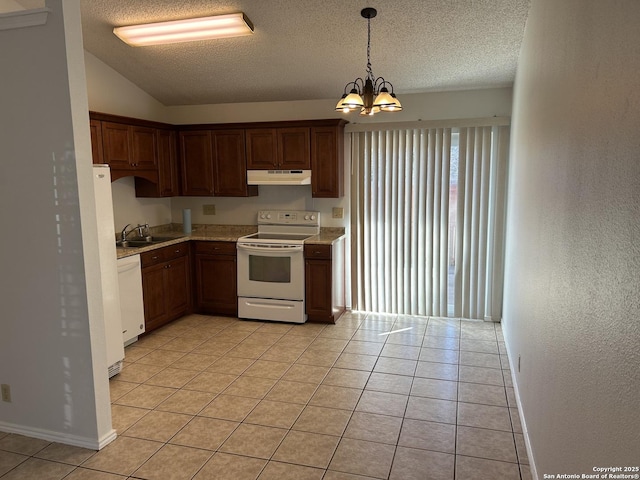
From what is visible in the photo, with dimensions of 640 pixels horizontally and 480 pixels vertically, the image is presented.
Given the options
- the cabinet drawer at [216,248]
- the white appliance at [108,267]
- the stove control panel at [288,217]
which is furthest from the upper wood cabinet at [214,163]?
the white appliance at [108,267]

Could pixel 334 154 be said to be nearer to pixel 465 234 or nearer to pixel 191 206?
pixel 465 234

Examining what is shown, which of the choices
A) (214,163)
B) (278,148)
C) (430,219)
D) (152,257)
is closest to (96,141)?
(152,257)

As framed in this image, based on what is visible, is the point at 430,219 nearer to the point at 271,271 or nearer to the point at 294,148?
the point at 294,148

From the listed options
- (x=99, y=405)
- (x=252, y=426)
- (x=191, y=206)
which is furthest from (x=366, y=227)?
(x=99, y=405)

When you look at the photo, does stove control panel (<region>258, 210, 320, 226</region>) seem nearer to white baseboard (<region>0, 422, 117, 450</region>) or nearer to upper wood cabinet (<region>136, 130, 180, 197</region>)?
upper wood cabinet (<region>136, 130, 180, 197</region>)

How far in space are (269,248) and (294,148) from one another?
3.77 ft

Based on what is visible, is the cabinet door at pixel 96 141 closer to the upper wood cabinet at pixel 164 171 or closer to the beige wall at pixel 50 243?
the upper wood cabinet at pixel 164 171

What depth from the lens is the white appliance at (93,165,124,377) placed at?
3473 millimetres

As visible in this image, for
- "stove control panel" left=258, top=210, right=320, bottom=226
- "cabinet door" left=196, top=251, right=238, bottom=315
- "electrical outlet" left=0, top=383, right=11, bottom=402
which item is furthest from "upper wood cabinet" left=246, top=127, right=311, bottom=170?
"electrical outlet" left=0, top=383, right=11, bottom=402

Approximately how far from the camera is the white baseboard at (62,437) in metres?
2.77

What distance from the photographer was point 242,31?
12.6 feet

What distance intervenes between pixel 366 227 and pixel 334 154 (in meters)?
0.91

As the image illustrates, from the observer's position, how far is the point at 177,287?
5.13 meters

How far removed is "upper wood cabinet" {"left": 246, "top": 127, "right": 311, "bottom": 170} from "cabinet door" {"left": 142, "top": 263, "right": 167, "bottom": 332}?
5.14ft
